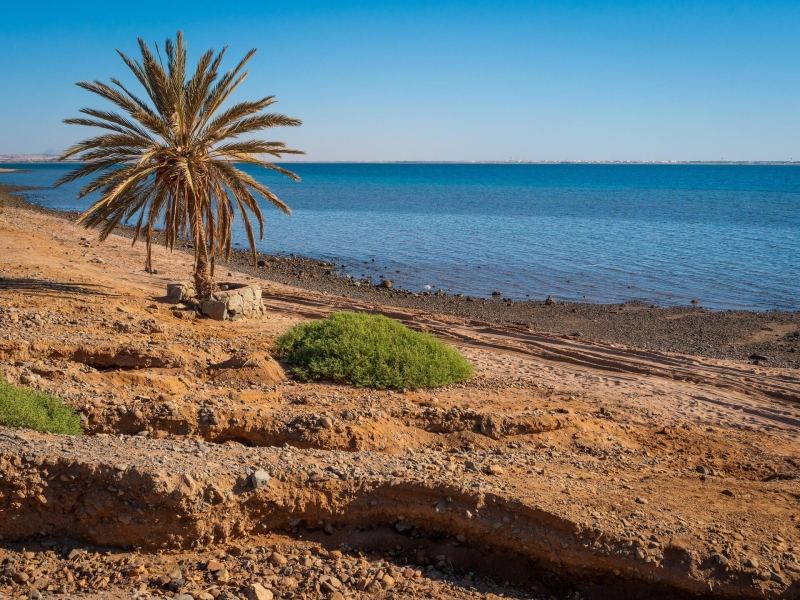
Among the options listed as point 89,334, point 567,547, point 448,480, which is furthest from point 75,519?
point 89,334

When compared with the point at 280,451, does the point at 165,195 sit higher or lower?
higher

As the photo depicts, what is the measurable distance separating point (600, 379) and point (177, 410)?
7.63m

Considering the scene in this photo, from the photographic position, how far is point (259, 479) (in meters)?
5.96

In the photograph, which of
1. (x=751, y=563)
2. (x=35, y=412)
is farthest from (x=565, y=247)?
(x=35, y=412)

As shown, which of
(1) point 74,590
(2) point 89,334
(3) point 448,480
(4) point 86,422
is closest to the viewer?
(1) point 74,590

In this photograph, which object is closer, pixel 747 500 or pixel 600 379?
pixel 747 500

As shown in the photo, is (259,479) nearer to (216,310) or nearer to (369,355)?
(369,355)

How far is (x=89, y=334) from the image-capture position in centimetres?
1097

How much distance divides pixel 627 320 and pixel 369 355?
11186 mm

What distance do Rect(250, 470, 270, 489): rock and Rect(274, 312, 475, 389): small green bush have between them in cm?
406

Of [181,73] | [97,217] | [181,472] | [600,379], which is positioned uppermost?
[181,73]

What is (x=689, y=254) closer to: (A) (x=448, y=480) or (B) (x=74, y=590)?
(A) (x=448, y=480)

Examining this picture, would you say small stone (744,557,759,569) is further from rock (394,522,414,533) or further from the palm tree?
the palm tree

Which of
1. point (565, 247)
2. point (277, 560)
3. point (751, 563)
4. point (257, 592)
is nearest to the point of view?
point (257, 592)
